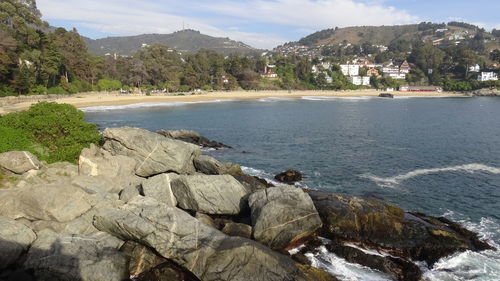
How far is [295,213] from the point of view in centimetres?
1650

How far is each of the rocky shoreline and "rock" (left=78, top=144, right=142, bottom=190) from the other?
71mm

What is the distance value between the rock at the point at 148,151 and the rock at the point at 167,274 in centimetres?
1077

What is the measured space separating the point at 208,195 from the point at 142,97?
9289cm

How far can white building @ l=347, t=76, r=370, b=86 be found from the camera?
182 metres

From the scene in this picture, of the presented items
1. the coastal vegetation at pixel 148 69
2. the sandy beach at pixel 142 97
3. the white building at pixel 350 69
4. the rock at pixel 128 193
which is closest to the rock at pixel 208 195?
the rock at pixel 128 193

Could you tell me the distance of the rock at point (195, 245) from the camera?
12.9 metres

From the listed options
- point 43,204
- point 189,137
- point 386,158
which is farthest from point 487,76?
point 43,204

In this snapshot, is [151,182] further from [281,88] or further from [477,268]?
[281,88]

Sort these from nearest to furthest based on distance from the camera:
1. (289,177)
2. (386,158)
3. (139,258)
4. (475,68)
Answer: (139,258), (289,177), (386,158), (475,68)

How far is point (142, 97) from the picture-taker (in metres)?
105

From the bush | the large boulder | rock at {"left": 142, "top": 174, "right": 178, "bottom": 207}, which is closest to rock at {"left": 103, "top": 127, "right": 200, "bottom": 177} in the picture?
the bush

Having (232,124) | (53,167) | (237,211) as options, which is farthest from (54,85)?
(237,211)

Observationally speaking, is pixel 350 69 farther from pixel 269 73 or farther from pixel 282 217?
pixel 282 217

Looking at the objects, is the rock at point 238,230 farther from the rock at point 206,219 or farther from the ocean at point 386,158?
the ocean at point 386,158
